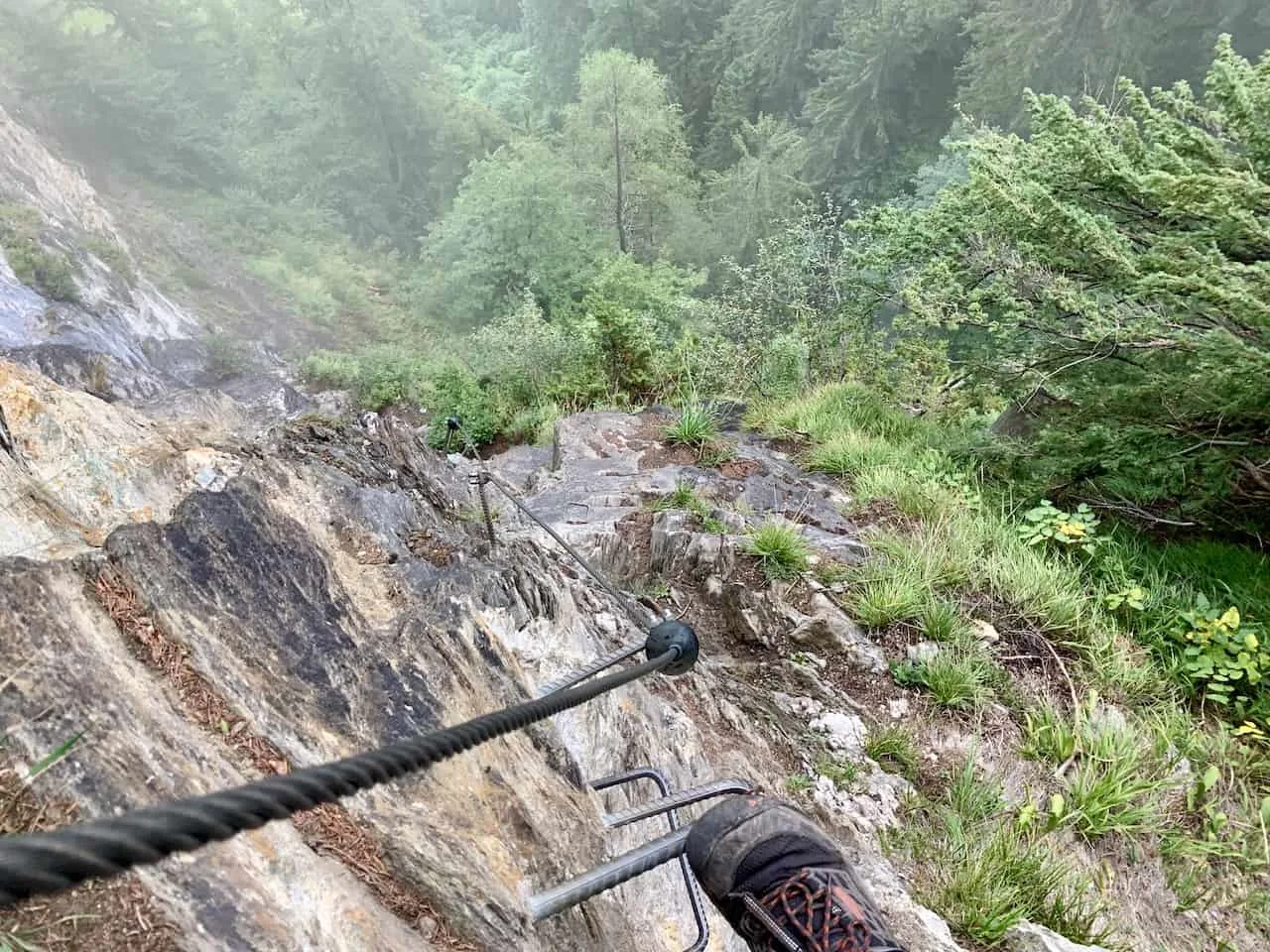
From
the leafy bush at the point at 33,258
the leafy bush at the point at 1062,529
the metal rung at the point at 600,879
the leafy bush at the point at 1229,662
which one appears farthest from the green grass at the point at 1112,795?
the leafy bush at the point at 33,258

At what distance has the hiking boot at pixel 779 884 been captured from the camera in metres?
1.25

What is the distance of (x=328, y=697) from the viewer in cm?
150

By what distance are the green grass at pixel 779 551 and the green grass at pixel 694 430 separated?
171 centimetres

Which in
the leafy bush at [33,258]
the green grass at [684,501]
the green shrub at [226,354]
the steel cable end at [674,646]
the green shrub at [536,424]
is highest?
the leafy bush at [33,258]

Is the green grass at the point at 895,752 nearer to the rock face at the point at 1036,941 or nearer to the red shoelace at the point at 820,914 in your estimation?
the rock face at the point at 1036,941

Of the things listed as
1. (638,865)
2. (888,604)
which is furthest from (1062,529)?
(638,865)

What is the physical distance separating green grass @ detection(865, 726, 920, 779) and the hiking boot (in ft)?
3.47

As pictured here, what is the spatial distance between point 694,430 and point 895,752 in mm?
2887

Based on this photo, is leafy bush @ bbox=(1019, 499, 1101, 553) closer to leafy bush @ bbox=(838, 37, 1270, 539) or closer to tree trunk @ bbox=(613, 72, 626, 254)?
leafy bush @ bbox=(838, 37, 1270, 539)

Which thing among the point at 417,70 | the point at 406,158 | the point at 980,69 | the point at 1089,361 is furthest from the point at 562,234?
the point at 1089,361

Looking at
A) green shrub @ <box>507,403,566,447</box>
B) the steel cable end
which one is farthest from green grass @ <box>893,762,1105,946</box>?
green shrub @ <box>507,403,566,447</box>

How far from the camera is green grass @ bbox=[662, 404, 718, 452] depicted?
16.0 feet

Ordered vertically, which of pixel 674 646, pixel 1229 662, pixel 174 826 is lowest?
pixel 1229 662

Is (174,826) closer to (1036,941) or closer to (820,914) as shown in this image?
(820,914)
